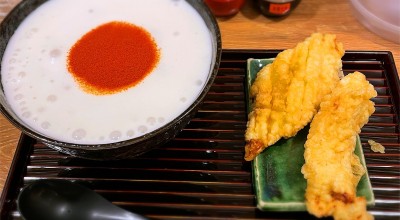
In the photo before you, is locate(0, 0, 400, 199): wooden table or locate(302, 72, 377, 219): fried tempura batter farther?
locate(0, 0, 400, 199): wooden table

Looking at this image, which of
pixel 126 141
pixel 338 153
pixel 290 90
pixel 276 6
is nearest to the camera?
pixel 126 141

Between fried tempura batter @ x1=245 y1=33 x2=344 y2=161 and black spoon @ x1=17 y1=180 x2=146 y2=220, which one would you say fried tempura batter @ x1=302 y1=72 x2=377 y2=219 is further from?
black spoon @ x1=17 y1=180 x2=146 y2=220

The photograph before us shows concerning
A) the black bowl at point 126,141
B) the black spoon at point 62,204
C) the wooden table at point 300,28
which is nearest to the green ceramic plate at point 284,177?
the black bowl at point 126,141

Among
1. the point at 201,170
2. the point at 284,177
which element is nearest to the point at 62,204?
the point at 201,170

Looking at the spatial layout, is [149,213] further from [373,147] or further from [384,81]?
[384,81]

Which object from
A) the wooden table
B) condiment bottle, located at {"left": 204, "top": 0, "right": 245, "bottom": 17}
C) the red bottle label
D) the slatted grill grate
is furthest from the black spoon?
the red bottle label

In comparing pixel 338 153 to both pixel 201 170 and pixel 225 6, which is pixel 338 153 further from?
pixel 225 6

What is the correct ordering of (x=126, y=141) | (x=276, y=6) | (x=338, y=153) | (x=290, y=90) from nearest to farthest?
(x=126, y=141), (x=338, y=153), (x=290, y=90), (x=276, y=6)
